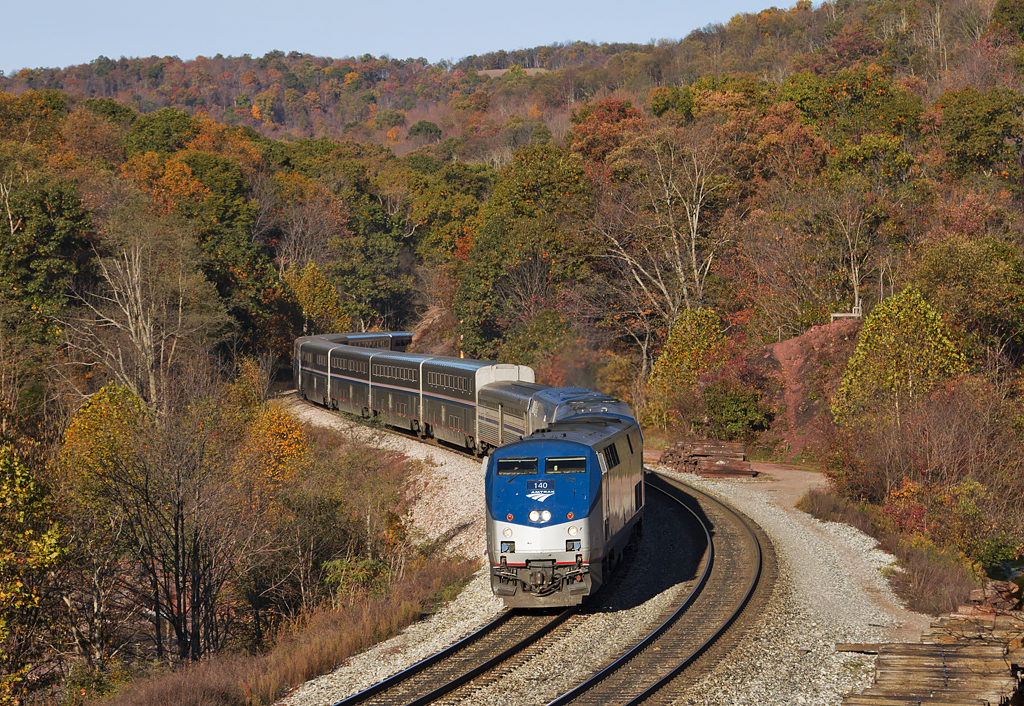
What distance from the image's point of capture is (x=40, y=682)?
20.1m

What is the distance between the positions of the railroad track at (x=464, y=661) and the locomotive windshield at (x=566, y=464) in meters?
2.93

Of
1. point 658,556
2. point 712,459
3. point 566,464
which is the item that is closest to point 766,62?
point 712,459

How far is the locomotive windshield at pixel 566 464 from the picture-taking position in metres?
17.7

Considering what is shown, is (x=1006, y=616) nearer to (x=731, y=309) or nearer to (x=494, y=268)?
(x=731, y=309)

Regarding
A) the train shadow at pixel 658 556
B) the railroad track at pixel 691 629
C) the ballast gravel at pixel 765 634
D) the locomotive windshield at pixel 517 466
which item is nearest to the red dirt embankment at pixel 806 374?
the train shadow at pixel 658 556

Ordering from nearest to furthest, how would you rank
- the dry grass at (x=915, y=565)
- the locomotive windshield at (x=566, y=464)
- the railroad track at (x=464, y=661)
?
the railroad track at (x=464, y=661) → the locomotive windshield at (x=566, y=464) → the dry grass at (x=915, y=565)

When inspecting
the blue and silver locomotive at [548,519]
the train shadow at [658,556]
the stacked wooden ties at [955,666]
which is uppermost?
the blue and silver locomotive at [548,519]

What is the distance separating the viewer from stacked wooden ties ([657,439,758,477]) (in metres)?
36.5

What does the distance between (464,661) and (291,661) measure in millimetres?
2992

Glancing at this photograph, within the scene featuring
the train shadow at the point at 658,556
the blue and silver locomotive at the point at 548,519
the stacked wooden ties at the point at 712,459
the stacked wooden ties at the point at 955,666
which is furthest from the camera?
the stacked wooden ties at the point at 712,459

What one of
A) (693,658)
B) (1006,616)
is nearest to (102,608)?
(693,658)

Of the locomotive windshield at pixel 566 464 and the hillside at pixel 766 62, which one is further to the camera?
the hillside at pixel 766 62

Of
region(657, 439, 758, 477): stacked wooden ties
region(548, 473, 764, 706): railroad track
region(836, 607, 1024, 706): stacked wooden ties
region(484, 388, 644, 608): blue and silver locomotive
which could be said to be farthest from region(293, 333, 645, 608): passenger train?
region(657, 439, 758, 477): stacked wooden ties

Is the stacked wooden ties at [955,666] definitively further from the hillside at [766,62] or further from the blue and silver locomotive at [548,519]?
the hillside at [766,62]
